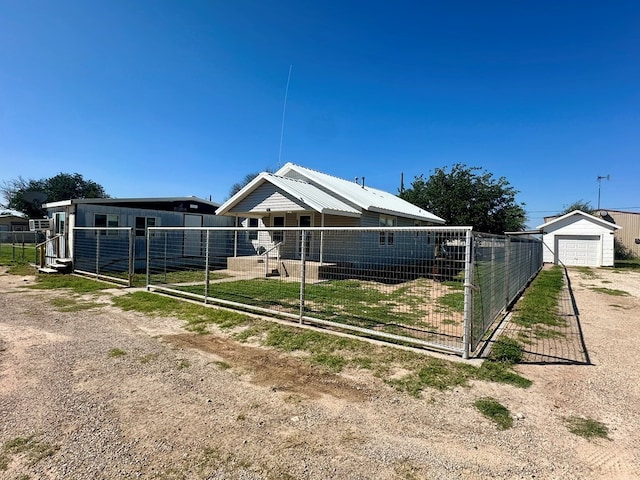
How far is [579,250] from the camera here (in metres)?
22.9

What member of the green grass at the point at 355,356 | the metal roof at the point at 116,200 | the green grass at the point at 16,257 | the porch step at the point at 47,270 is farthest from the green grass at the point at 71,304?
the green grass at the point at 16,257

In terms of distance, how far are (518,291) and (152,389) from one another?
9828 mm

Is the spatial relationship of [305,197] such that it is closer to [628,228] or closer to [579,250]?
[579,250]

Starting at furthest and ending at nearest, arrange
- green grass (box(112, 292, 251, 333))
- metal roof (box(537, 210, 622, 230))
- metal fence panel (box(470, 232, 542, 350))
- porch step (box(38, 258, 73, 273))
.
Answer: metal roof (box(537, 210, 622, 230)) → porch step (box(38, 258, 73, 273)) → green grass (box(112, 292, 251, 333)) → metal fence panel (box(470, 232, 542, 350))

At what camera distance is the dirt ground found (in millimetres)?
2396

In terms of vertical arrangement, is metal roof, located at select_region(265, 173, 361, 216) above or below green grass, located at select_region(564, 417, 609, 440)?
above

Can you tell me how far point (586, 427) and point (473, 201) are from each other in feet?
79.1

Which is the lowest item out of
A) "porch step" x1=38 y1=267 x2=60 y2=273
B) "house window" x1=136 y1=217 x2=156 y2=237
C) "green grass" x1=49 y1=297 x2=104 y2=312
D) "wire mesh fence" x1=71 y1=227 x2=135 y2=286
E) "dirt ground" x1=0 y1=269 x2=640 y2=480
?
"green grass" x1=49 y1=297 x2=104 y2=312

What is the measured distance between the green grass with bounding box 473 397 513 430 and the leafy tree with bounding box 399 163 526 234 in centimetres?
2259

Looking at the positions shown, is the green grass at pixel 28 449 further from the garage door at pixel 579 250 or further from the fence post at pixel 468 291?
the garage door at pixel 579 250

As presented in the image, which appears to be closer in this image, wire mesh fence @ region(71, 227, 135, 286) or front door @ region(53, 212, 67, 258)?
wire mesh fence @ region(71, 227, 135, 286)

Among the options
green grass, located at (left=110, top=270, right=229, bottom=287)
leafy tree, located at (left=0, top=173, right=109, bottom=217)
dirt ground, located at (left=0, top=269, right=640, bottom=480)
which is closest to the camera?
dirt ground, located at (left=0, top=269, right=640, bottom=480)

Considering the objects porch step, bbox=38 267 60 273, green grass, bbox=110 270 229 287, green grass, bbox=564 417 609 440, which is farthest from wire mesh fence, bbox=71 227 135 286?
green grass, bbox=564 417 609 440

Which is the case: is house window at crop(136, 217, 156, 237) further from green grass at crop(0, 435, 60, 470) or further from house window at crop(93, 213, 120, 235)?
green grass at crop(0, 435, 60, 470)
